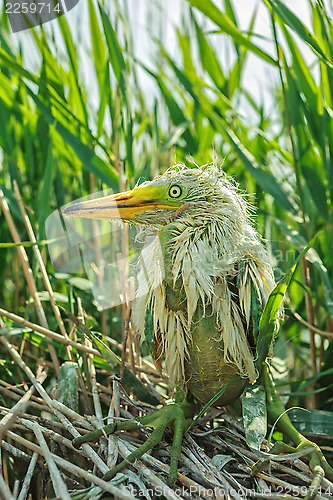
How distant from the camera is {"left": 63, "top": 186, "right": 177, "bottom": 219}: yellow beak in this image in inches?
40.6

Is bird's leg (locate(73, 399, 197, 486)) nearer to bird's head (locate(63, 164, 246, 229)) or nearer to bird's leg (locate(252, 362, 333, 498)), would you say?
bird's leg (locate(252, 362, 333, 498))

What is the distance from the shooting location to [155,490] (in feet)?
2.93

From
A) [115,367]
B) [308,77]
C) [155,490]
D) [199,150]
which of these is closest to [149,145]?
[199,150]

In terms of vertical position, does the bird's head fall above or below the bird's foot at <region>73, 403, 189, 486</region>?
above

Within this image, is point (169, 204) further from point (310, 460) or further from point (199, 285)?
point (310, 460)

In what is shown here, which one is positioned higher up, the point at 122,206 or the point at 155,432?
the point at 122,206

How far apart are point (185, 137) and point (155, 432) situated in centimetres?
106

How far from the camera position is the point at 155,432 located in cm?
99

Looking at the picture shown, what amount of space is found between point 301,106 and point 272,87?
0.85 m

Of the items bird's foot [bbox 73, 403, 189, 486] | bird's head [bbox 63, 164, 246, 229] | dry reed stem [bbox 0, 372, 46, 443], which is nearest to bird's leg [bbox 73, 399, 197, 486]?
bird's foot [bbox 73, 403, 189, 486]

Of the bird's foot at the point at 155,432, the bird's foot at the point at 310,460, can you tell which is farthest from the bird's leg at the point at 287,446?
the bird's foot at the point at 155,432

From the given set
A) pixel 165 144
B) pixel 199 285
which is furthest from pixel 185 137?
pixel 199 285

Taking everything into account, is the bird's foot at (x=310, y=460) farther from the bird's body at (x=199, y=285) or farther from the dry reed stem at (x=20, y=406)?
the dry reed stem at (x=20, y=406)

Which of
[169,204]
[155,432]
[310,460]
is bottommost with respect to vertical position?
[310,460]
